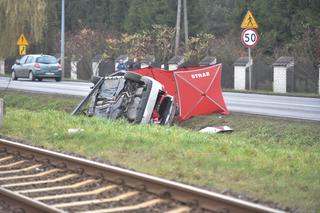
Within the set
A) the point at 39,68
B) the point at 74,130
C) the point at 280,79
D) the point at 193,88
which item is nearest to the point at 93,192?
the point at 74,130


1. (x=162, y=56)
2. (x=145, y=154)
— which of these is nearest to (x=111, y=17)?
(x=162, y=56)

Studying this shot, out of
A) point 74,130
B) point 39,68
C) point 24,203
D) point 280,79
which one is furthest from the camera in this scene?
point 39,68

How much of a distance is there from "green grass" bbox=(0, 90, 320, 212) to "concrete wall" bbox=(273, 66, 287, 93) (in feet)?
56.2

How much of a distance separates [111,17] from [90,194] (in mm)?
69178

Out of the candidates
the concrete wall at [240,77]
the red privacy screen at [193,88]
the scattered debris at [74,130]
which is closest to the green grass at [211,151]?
the scattered debris at [74,130]

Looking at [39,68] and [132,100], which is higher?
[39,68]

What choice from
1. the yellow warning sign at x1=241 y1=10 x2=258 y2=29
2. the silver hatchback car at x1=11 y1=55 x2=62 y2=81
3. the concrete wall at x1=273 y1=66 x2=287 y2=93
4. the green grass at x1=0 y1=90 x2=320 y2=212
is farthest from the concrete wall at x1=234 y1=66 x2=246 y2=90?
the green grass at x1=0 y1=90 x2=320 y2=212

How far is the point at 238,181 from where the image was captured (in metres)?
8.64

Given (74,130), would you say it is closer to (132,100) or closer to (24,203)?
(132,100)

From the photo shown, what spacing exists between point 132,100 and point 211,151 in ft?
21.7

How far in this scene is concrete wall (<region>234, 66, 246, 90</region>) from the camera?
36250 millimetres

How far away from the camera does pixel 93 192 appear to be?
8.14m

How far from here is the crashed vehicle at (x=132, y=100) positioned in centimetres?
1681

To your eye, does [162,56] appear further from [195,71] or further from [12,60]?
[195,71]
